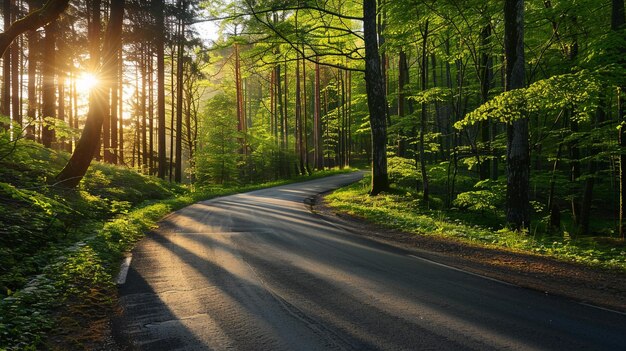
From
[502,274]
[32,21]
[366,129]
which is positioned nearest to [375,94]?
[366,129]

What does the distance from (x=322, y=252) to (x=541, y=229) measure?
12961mm

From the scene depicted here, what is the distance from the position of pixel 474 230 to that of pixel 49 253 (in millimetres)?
10498

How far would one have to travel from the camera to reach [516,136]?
11.2 metres

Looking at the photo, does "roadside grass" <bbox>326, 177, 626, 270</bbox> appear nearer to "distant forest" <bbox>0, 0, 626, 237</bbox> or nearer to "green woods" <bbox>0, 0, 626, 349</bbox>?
"green woods" <bbox>0, 0, 626, 349</bbox>

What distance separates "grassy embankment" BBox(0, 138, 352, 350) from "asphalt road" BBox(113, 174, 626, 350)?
57 cm

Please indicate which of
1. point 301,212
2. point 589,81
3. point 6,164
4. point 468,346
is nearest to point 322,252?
point 468,346

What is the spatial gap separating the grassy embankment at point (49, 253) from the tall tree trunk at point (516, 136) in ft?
35.5

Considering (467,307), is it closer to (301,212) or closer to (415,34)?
(301,212)

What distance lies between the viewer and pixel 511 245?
8.91 meters

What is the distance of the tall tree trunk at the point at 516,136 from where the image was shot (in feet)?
35.9

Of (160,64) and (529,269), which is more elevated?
(160,64)

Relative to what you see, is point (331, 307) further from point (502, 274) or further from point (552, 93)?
point (552, 93)

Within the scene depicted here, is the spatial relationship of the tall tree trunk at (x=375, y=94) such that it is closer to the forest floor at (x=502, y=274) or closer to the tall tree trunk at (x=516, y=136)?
the tall tree trunk at (x=516, y=136)

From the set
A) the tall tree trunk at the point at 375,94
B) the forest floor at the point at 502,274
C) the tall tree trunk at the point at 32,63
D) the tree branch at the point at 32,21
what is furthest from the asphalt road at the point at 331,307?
the tall tree trunk at the point at 32,63
